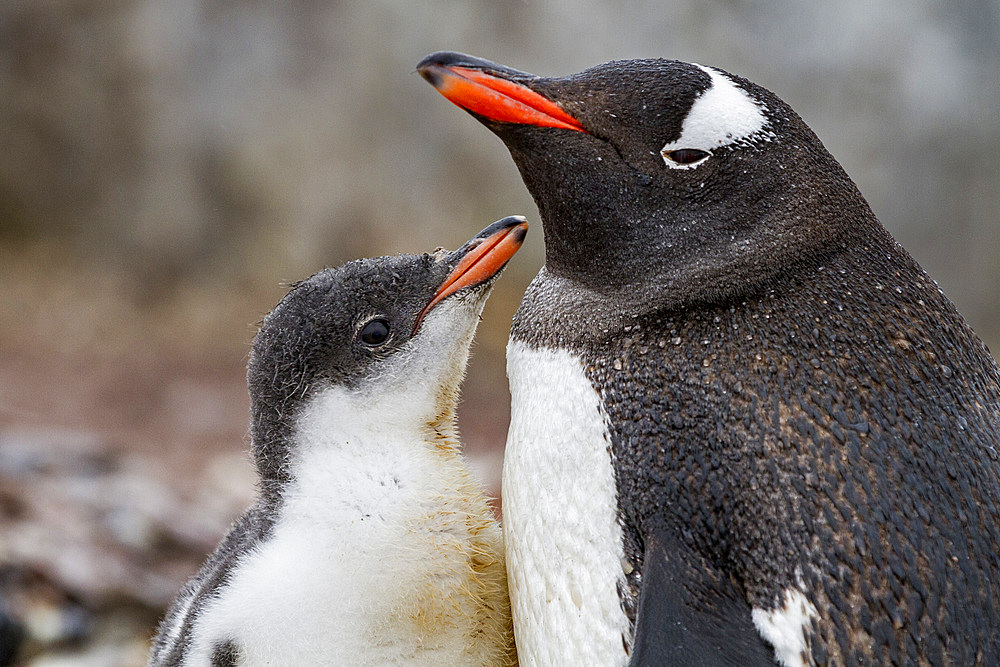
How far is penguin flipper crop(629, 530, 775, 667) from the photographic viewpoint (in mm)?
1033

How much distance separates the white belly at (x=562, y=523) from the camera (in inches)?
46.5

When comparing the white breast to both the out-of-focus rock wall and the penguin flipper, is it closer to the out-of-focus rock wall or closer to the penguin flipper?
the penguin flipper

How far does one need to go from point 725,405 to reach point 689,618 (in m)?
0.24

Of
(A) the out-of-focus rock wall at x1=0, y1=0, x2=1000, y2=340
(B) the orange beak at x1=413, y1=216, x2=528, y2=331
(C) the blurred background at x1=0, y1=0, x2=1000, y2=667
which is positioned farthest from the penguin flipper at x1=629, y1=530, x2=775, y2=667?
(A) the out-of-focus rock wall at x1=0, y1=0, x2=1000, y2=340

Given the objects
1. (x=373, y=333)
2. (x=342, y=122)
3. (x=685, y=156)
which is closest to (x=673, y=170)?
(x=685, y=156)

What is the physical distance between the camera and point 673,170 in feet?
4.05

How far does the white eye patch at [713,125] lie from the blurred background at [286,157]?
291 centimetres

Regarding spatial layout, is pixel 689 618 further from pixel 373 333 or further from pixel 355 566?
pixel 373 333

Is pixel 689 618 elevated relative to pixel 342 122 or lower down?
lower down

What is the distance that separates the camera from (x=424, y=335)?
1506 mm

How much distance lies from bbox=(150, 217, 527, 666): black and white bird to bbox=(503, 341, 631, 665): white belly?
0.11m

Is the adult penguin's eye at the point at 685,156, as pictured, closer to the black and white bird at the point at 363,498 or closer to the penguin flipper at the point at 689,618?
the black and white bird at the point at 363,498

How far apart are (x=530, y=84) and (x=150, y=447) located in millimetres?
3483

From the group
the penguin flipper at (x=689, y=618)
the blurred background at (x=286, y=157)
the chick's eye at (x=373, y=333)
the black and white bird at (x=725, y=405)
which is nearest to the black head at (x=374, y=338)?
the chick's eye at (x=373, y=333)
